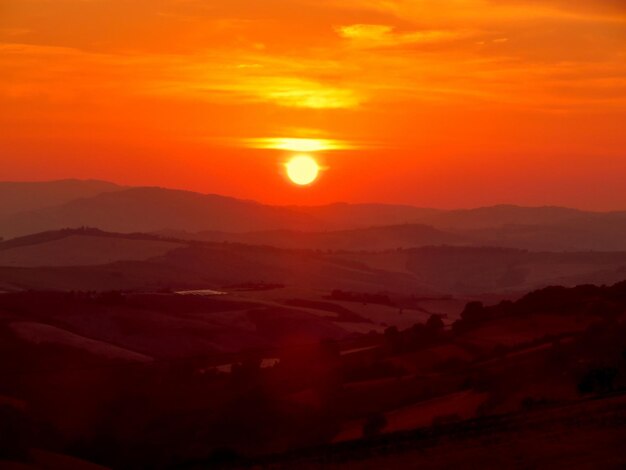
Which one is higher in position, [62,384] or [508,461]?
[62,384]

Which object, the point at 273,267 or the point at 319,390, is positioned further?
the point at 273,267

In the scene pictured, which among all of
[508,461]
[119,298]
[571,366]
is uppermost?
[119,298]

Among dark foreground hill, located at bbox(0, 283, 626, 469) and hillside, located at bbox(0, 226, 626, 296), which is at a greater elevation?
hillside, located at bbox(0, 226, 626, 296)

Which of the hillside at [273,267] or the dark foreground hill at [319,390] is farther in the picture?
the hillside at [273,267]

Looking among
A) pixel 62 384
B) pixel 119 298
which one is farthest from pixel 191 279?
pixel 62 384

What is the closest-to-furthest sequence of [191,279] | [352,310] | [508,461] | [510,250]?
[508,461] < [352,310] < [191,279] < [510,250]

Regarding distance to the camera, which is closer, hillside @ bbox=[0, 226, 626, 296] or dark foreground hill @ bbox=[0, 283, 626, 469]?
dark foreground hill @ bbox=[0, 283, 626, 469]

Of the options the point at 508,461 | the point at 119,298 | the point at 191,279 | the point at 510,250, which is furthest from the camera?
the point at 510,250

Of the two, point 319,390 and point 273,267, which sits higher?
point 273,267

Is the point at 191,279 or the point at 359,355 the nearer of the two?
the point at 359,355

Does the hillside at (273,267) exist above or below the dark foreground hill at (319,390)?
above

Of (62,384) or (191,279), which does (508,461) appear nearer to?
(62,384)
